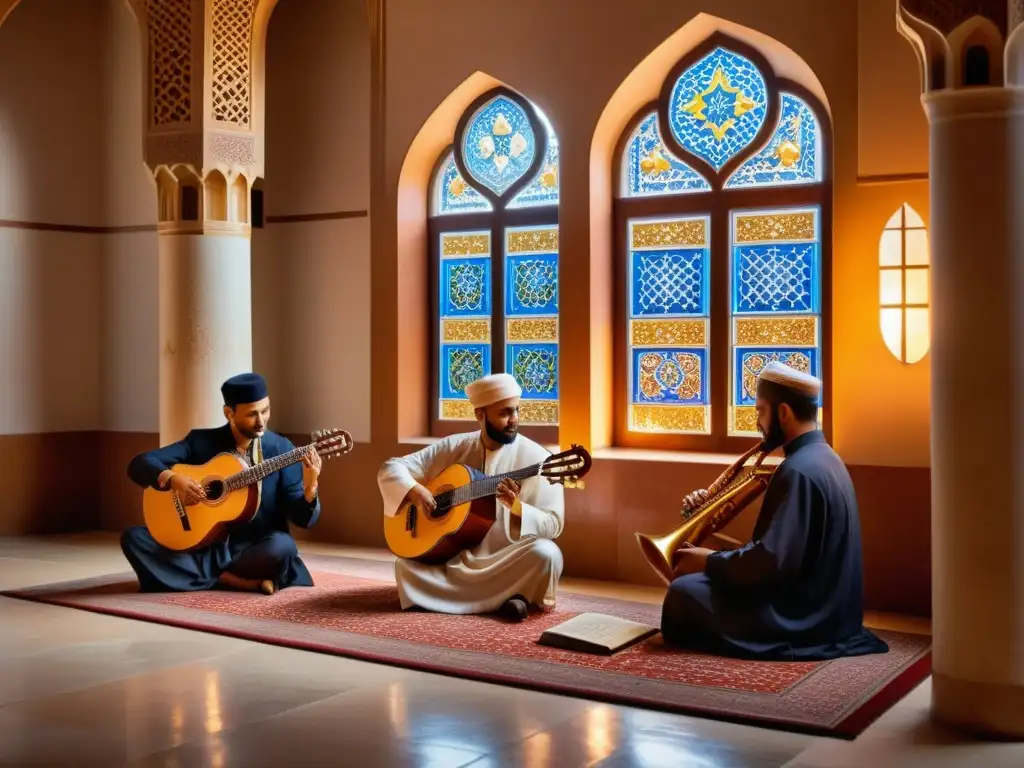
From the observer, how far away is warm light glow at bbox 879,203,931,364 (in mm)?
6160

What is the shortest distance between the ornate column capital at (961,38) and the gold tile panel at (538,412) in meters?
3.91

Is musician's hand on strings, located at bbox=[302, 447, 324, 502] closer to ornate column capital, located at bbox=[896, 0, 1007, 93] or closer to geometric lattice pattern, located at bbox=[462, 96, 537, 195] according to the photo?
geometric lattice pattern, located at bbox=[462, 96, 537, 195]

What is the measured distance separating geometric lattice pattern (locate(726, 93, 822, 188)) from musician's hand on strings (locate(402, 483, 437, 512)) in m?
2.65

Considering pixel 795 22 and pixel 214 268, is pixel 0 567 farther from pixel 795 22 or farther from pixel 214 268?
pixel 795 22

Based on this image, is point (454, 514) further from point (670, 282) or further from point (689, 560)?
point (670, 282)

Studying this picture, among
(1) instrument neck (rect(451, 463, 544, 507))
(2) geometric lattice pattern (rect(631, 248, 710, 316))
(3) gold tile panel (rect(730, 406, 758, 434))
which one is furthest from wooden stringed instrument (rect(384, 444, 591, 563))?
(2) geometric lattice pattern (rect(631, 248, 710, 316))

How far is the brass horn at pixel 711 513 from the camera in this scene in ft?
17.8

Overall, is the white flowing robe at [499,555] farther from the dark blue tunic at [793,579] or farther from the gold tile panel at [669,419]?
the gold tile panel at [669,419]

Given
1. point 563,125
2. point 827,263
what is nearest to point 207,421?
point 563,125

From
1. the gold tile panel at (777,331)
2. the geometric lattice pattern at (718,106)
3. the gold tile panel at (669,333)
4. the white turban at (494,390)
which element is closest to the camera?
the white turban at (494,390)

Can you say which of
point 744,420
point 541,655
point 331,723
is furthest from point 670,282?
point 331,723

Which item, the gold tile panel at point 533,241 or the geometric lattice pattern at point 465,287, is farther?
the geometric lattice pattern at point 465,287

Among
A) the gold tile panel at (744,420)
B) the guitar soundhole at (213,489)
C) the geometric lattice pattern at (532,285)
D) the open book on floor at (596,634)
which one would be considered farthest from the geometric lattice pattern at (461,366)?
the open book on floor at (596,634)

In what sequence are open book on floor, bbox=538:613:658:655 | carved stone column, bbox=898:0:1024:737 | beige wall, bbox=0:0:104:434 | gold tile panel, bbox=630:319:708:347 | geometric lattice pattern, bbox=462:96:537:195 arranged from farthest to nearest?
beige wall, bbox=0:0:104:434, geometric lattice pattern, bbox=462:96:537:195, gold tile panel, bbox=630:319:708:347, open book on floor, bbox=538:613:658:655, carved stone column, bbox=898:0:1024:737
